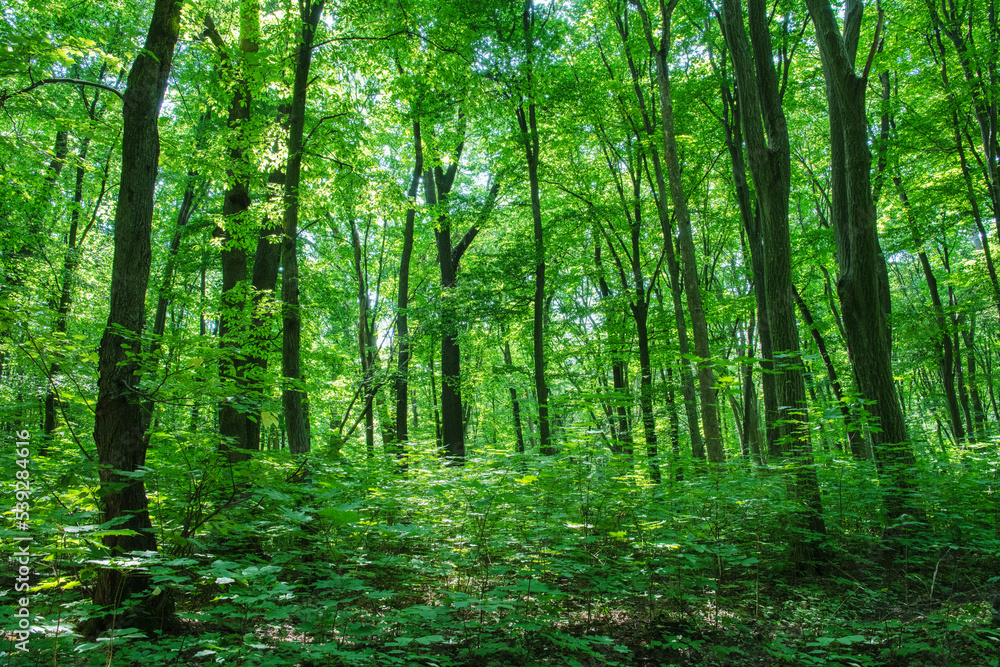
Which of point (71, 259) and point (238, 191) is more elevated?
point (71, 259)

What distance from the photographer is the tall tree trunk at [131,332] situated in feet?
11.4

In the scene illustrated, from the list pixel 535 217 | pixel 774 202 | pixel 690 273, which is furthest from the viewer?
pixel 535 217

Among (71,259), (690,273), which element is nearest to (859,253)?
(690,273)

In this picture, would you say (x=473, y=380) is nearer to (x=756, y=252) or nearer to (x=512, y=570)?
(x=756, y=252)

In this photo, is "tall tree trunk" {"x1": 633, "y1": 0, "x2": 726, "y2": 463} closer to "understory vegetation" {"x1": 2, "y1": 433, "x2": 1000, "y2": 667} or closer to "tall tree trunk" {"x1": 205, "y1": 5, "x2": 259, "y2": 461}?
"understory vegetation" {"x1": 2, "y1": 433, "x2": 1000, "y2": 667}

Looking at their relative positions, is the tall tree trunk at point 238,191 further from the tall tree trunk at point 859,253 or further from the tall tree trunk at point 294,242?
the tall tree trunk at point 859,253

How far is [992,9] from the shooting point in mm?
9969

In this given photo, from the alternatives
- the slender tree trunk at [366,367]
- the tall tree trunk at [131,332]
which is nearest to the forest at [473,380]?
the tall tree trunk at [131,332]

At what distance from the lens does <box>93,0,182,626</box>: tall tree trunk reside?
348cm

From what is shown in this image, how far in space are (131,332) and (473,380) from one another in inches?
495

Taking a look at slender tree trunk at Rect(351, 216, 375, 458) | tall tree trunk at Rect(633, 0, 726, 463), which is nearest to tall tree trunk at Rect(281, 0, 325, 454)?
slender tree trunk at Rect(351, 216, 375, 458)

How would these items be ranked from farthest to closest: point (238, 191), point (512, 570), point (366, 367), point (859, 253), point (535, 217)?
point (366, 367)
point (535, 217)
point (238, 191)
point (859, 253)
point (512, 570)

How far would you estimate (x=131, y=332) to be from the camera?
138 inches

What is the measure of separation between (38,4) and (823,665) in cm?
1222
